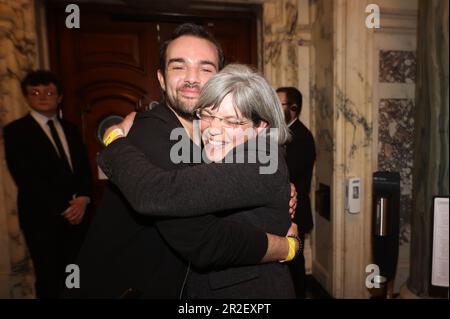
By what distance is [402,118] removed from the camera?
300 cm

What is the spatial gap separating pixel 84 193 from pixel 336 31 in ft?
8.92

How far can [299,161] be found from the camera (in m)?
2.84

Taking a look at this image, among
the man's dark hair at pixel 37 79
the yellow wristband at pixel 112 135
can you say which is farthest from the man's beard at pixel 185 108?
the man's dark hair at pixel 37 79

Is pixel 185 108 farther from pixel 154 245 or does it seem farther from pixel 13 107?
pixel 13 107

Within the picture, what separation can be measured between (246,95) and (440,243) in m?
1.51

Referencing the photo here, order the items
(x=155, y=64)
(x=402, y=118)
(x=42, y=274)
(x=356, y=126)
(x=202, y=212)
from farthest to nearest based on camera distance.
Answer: (x=155, y=64) < (x=402, y=118) < (x=356, y=126) < (x=42, y=274) < (x=202, y=212)

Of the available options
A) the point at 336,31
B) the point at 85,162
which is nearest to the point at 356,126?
the point at 336,31

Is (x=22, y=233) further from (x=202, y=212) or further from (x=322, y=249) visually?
(x=322, y=249)

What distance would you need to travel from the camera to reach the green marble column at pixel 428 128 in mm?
1805

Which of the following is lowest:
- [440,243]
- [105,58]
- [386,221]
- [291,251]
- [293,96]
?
[386,221]

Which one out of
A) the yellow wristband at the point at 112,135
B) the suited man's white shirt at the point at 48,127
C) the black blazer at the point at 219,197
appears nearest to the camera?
the black blazer at the point at 219,197

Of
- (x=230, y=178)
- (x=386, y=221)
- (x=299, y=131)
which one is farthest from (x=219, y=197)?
(x=386, y=221)

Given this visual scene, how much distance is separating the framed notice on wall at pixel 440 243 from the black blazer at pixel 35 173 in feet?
9.05

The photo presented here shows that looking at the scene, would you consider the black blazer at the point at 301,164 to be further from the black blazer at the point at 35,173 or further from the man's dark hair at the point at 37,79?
the man's dark hair at the point at 37,79
